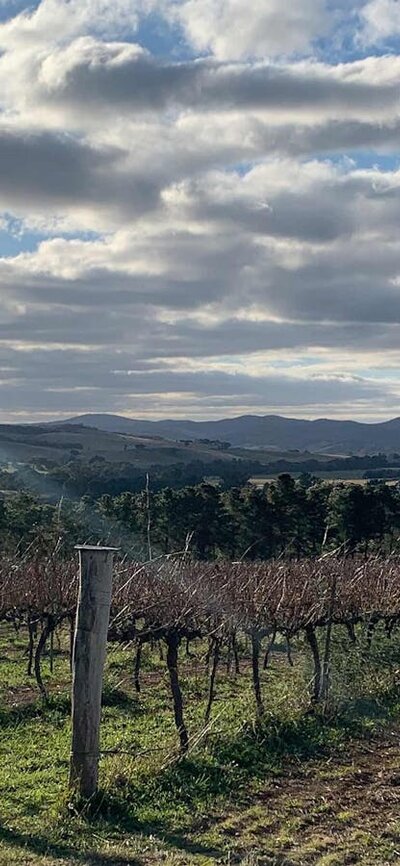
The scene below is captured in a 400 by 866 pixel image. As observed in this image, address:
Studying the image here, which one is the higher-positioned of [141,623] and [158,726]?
[141,623]

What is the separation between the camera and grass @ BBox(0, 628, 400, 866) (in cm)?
640

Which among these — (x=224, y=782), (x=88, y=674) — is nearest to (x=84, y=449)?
(x=224, y=782)

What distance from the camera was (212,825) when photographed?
7.00 metres

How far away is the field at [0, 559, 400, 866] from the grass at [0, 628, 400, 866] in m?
0.02

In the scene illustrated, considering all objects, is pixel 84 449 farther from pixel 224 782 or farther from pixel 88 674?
pixel 88 674

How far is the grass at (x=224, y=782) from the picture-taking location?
6.40 metres

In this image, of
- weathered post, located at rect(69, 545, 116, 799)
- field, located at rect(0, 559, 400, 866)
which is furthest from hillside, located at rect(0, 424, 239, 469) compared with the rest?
weathered post, located at rect(69, 545, 116, 799)

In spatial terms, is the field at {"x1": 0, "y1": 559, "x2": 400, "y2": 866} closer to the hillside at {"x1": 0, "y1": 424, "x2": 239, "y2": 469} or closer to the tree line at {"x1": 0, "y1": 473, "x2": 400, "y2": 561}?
the tree line at {"x1": 0, "y1": 473, "x2": 400, "y2": 561}

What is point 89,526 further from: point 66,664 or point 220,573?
point 220,573

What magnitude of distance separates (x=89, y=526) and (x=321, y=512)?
9474 millimetres

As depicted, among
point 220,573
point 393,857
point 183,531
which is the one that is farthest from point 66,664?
point 183,531

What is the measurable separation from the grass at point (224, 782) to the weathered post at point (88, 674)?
310 millimetres

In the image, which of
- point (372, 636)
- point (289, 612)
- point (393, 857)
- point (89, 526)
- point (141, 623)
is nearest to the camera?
point (393, 857)

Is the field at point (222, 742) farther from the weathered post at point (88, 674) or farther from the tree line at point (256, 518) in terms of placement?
the tree line at point (256, 518)
